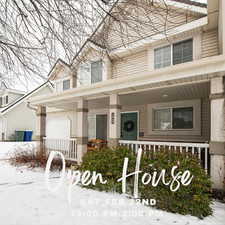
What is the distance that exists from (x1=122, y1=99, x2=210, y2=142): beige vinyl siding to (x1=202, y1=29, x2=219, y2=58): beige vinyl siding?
188 cm

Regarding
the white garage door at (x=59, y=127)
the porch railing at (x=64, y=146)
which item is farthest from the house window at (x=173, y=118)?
the white garage door at (x=59, y=127)

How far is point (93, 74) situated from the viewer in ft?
35.6

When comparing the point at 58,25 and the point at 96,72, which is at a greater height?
the point at 96,72

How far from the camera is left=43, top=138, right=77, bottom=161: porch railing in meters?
8.51

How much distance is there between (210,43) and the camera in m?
7.50

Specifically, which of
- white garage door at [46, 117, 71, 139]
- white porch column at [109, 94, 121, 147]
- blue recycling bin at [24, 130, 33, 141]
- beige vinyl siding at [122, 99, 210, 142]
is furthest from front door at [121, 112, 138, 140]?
blue recycling bin at [24, 130, 33, 141]

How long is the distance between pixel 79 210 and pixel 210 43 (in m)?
7.54

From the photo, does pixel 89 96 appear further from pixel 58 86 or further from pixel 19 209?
pixel 58 86

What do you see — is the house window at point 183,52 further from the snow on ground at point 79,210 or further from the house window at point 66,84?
the house window at point 66,84

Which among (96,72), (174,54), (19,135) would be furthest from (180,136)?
(19,135)

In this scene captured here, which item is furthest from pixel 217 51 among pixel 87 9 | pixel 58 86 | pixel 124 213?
pixel 58 86

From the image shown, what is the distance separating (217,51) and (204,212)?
6160 millimetres

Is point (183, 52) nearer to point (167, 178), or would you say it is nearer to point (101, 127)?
point (167, 178)

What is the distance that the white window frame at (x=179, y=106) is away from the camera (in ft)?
25.5
